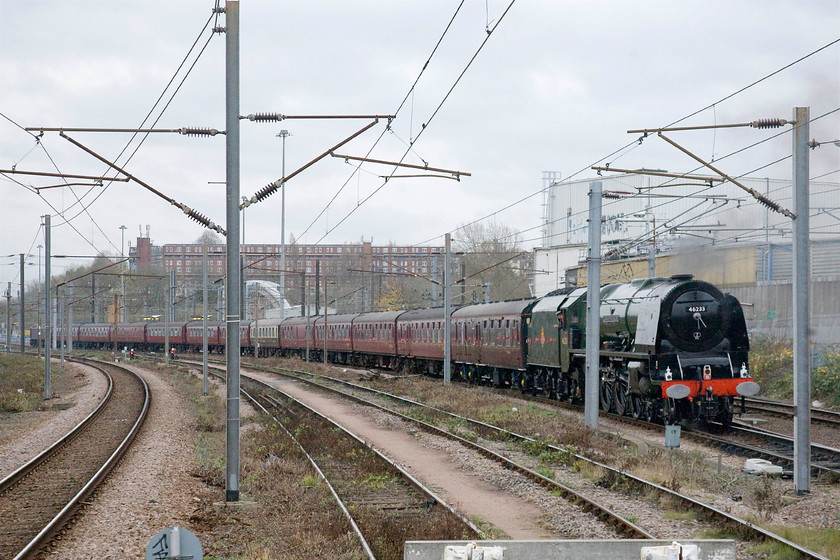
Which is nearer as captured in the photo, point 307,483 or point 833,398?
point 307,483

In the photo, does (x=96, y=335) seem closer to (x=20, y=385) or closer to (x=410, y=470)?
(x=20, y=385)

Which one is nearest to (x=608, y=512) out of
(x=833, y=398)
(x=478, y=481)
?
(x=478, y=481)

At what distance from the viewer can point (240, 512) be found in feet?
40.7

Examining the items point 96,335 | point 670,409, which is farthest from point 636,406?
point 96,335

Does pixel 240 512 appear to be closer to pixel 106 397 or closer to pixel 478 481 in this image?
pixel 478 481

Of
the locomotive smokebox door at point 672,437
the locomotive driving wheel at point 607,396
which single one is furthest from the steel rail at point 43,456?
the locomotive driving wheel at point 607,396

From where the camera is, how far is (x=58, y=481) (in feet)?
50.6

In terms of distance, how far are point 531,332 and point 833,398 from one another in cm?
949

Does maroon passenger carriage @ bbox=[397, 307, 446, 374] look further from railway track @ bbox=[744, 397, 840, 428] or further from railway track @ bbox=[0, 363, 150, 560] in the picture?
railway track @ bbox=[0, 363, 150, 560]

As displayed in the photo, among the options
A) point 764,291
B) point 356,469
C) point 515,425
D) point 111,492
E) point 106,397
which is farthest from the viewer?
point 764,291

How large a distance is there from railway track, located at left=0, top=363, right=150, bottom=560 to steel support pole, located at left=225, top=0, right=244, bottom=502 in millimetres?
2177

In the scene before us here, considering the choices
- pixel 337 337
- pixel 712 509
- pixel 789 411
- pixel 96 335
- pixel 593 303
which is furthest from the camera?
pixel 96 335

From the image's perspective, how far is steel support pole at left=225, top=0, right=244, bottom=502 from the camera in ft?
42.4

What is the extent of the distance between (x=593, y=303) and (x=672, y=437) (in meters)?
3.80
